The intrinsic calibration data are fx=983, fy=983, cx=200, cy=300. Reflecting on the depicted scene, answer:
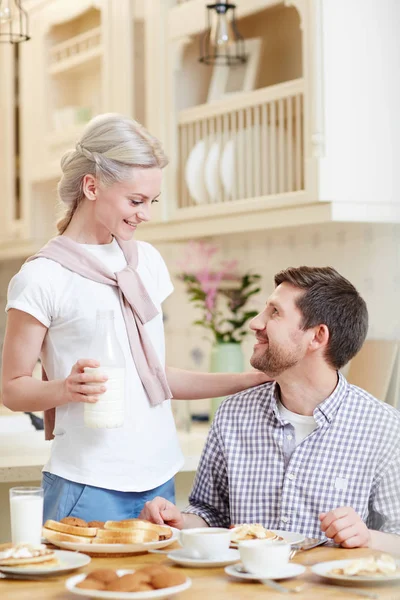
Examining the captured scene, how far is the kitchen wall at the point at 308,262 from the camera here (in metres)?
2.82

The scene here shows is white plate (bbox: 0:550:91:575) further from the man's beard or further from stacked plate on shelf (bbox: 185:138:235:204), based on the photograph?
stacked plate on shelf (bbox: 185:138:235:204)

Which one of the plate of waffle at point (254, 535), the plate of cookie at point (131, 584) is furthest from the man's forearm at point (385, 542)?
the plate of cookie at point (131, 584)

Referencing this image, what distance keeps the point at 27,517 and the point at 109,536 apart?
0.45 feet

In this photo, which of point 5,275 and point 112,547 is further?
point 5,275

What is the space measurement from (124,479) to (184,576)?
0.55 meters

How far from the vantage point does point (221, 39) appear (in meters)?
2.74

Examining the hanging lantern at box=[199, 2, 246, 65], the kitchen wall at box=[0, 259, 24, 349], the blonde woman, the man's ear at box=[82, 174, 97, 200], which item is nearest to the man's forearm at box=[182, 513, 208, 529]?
the blonde woman

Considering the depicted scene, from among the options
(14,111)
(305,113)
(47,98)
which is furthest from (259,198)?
(14,111)

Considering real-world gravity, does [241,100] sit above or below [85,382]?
above

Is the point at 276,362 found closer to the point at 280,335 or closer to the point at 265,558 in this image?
the point at 280,335

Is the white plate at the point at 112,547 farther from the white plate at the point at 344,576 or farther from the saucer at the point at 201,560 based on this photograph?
the white plate at the point at 344,576

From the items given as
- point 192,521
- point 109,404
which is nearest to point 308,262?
point 192,521

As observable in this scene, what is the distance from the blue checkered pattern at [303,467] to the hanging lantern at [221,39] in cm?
128

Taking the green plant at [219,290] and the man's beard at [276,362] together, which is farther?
the green plant at [219,290]
